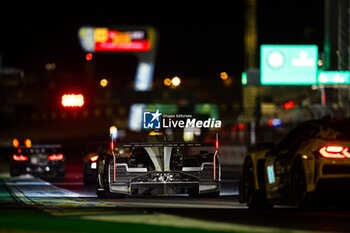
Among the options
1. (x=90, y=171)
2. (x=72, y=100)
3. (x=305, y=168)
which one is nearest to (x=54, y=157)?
(x=72, y=100)

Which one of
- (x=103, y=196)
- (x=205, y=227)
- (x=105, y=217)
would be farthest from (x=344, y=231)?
(x=103, y=196)

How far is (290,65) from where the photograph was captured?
4975cm

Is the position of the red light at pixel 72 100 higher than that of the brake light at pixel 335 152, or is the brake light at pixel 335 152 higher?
the red light at pixel 72 100

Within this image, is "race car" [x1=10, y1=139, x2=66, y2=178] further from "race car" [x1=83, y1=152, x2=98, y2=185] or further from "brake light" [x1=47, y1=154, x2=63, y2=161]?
"race car" [x1=83, y1=152, x2=98, y2=185]

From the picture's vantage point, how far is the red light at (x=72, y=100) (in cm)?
2927

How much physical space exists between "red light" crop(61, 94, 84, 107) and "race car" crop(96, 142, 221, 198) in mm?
10997

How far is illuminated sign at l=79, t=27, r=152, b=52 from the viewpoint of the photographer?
337 ft

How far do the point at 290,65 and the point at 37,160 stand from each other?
74.9 feet

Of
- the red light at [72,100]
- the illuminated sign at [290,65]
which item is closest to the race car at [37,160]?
the red light at [72,100]

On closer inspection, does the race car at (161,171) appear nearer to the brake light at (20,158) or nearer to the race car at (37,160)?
the race car at (37,160)

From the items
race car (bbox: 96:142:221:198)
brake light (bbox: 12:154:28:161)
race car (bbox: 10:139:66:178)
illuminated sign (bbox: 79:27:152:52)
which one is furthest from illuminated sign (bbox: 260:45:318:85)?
illuminated sign (bbox: 79:27:152:52)

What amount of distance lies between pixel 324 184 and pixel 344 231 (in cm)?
229

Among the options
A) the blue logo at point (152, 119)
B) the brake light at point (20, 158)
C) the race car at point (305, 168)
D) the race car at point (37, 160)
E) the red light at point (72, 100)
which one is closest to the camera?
the race car at point (305, 168)

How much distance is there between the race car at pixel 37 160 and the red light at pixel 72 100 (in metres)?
1.64
